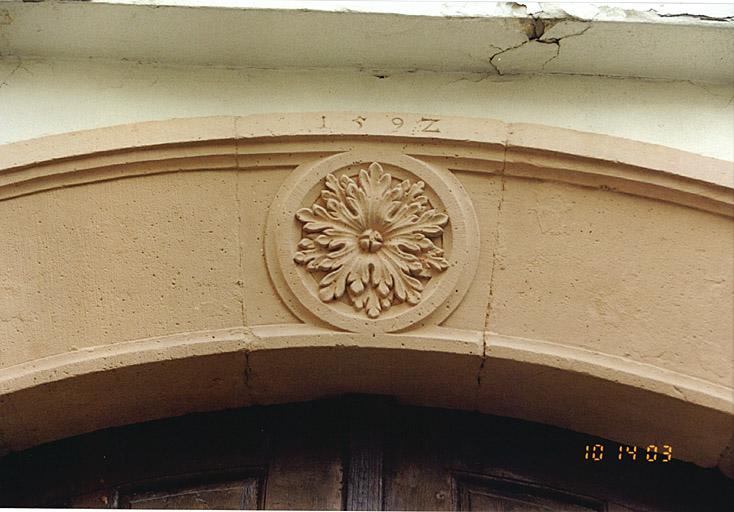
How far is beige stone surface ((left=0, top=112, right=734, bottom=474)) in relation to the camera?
2.11 m

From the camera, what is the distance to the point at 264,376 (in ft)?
7.18

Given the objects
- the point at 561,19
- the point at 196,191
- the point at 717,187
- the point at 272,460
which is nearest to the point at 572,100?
the point at 561,19

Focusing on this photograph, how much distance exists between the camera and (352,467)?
2217mm

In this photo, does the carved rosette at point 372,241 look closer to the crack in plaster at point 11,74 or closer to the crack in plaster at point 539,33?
the crack in plaster at point 539,33

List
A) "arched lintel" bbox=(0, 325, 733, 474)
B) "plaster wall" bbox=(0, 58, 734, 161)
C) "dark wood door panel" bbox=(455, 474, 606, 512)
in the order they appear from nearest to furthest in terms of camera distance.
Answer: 1. "arched lintel" bbox=(0, 325, 733, 474)
2. "dark wood door panel" bbox=(455, 474, 606, 512)
3. "plaster wall" bbox=(0, 58, 734, 161)

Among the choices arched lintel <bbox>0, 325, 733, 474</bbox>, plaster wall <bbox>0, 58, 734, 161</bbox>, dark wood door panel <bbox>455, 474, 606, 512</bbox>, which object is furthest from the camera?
plaster wall <bbox>0, 58, 734, 161</bbox>

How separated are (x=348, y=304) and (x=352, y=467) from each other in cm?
32

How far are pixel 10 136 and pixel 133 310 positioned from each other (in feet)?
1.49

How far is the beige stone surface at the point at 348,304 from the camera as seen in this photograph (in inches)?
83.1

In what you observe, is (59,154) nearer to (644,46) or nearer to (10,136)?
(10,136)

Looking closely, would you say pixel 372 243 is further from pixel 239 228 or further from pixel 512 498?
pixel 512 498

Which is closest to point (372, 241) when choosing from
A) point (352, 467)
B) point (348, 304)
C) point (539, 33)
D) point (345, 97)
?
point (348, 304)

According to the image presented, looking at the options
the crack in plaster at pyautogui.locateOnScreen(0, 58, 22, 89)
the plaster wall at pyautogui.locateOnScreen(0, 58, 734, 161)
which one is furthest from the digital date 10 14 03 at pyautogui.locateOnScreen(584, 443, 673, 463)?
the crack in plaster at pyautogui.locateOnScreen(0, 58, 22, 89)

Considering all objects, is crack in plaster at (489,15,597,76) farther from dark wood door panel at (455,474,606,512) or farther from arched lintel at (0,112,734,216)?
dark wood door panel at (455,474,606,512)
